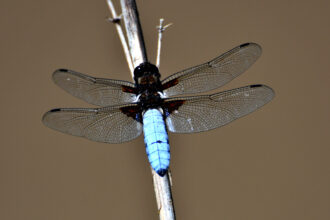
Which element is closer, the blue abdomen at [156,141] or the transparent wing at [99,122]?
the blue abdomen at [156,141]

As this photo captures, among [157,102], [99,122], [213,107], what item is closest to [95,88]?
[99,122]

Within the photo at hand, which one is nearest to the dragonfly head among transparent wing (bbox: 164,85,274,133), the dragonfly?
the dragonfly

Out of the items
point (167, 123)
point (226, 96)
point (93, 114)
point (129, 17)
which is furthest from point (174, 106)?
point (129, 17)

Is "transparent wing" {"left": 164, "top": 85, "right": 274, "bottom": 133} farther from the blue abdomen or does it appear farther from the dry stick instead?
the dry stick

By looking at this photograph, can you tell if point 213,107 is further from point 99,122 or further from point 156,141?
point 99,122

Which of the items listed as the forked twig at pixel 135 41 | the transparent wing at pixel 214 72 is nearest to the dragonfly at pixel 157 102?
the transparent wing at pixel 214 72

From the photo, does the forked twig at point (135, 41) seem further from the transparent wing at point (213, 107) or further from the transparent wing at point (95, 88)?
the transparent wing at point (213, 107)

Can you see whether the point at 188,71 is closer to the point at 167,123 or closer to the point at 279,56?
the point at 167,123
